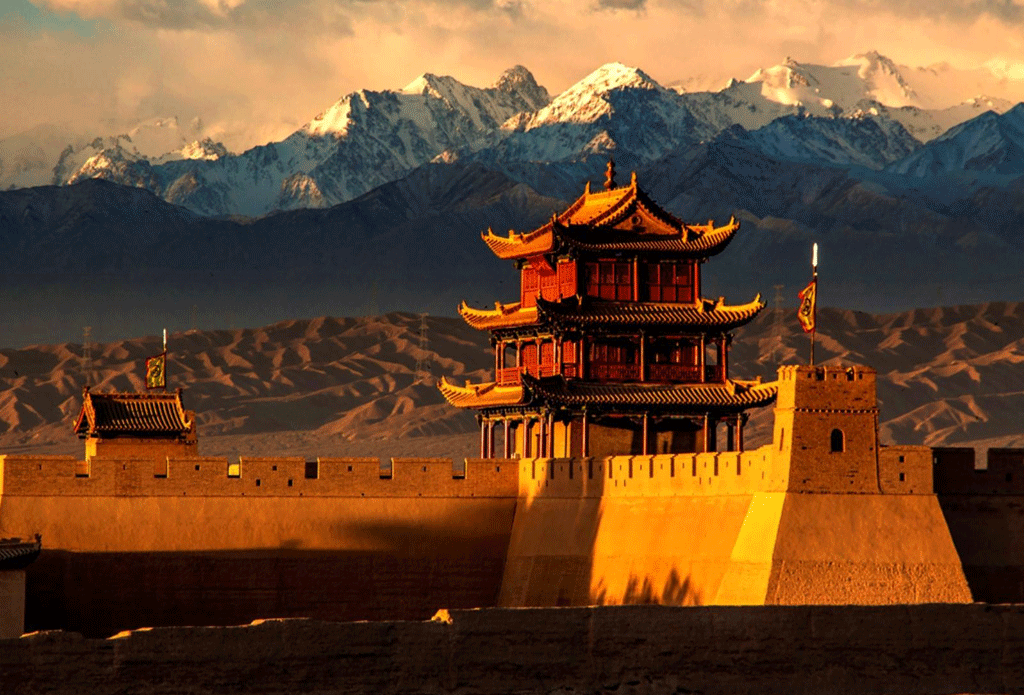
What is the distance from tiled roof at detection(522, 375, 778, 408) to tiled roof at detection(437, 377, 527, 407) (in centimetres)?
109

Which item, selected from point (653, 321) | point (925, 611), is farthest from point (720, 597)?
point (653, 321)

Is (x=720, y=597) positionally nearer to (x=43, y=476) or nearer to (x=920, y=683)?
(x=920, y=683)

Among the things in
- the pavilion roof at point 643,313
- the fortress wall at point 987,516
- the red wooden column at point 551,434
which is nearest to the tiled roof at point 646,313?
the pavilion roof at point 643,313

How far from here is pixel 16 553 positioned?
213ft

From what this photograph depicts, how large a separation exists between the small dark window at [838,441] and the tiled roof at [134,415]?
1019 inches

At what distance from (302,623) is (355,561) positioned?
23.9m

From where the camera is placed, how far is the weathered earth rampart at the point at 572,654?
47.2 meters

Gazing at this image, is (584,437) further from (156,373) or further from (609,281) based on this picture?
(156,373)

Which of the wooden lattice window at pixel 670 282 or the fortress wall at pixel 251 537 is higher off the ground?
the wooden lattice window at pixel 670 282

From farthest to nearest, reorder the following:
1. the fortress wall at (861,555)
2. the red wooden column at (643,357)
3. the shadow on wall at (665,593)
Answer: the red wooden column at (643,357), the shadow on wall at (665,593), the fortress wall at (861,555)

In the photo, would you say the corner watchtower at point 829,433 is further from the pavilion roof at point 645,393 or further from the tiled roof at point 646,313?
the tiled roof at point 646,313

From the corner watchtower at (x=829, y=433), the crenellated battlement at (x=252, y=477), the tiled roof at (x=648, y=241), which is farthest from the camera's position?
the tiled roof at (x=648, y=241)

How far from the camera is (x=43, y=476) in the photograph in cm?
7106

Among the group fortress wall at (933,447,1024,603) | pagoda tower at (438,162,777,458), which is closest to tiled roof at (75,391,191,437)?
pagoda tower at (438,162,777,458)
